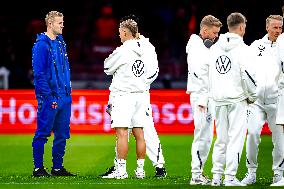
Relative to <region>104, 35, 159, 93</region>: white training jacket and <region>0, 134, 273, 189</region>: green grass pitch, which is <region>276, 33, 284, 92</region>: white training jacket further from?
<region>104, 35, 159, 93</region>: white training jacket

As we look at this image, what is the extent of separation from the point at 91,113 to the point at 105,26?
5.66 metres

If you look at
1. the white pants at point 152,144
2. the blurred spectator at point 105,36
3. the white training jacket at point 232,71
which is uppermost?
the blurred spectator at point 105,36

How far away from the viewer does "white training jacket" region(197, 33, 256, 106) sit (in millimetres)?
11922

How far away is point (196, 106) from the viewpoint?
41.4 feet

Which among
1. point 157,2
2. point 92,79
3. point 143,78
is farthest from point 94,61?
point 143,78

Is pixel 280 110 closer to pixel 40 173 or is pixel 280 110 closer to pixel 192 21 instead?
pixel 40 173

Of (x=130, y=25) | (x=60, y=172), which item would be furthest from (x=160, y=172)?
(x=130, y=25)

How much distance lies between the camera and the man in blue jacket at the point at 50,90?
13859 millimetres

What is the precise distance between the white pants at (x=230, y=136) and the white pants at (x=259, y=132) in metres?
0.77

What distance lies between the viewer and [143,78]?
528 inches

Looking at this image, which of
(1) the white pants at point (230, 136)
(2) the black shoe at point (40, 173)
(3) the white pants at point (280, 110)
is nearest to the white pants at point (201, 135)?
(1) the white pants at point (230, 136)

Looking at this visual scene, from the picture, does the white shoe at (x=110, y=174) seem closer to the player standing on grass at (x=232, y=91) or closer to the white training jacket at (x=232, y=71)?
the player standing on grass at (x=232, y=91)

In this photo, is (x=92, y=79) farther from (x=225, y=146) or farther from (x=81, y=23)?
(x=225, y=146)

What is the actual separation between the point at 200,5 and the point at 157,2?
1.54 m
